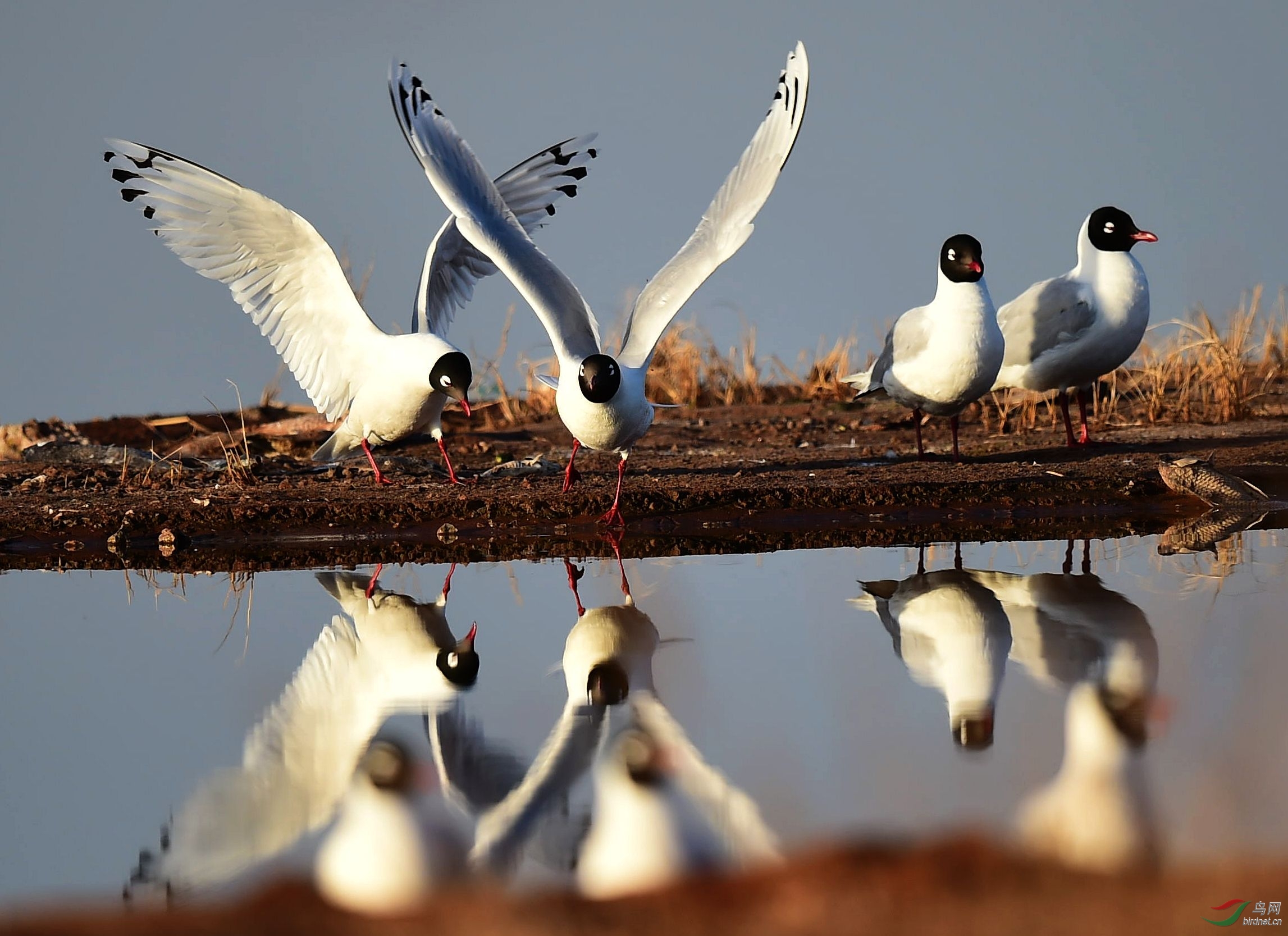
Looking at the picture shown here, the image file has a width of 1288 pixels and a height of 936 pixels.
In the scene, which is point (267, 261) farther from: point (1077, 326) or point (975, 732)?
→ point (975, 732)

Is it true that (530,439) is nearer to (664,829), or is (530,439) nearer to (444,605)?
(444,605)

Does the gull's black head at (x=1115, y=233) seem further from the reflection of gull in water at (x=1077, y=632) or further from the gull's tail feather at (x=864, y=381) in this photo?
the reflection of gull in water at (x=1077, y=632)

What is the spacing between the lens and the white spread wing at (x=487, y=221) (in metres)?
6.39

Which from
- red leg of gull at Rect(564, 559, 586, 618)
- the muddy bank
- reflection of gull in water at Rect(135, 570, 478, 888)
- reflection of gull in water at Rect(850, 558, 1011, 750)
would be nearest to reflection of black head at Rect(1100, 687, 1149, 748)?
reflection of gull in water at Rect(850, 558, 1011, 750)

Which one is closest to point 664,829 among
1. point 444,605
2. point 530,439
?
point 444,605

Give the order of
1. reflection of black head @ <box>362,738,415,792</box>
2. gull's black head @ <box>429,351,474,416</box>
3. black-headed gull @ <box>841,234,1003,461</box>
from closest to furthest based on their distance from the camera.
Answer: reflection of black head @ <box>362,738,415,792</box> → gull's black head @ <box>429,351,474,416</box> → black-headed gull @ <box>841,234,1003,461</box>

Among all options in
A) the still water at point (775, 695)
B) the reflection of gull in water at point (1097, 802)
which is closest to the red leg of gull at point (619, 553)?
the still water at point (775, 695)

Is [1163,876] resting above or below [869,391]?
A: below

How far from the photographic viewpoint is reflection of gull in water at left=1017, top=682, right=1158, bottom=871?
227cm

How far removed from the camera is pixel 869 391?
828 cm

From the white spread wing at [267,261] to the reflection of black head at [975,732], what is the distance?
4948mm

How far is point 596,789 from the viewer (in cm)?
278

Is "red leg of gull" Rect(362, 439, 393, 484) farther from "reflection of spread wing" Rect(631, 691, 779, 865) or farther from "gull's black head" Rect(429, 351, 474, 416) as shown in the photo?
"reflection of spread wing" Rect(631, 691, 779, 865)

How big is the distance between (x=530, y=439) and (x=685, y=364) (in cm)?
240
